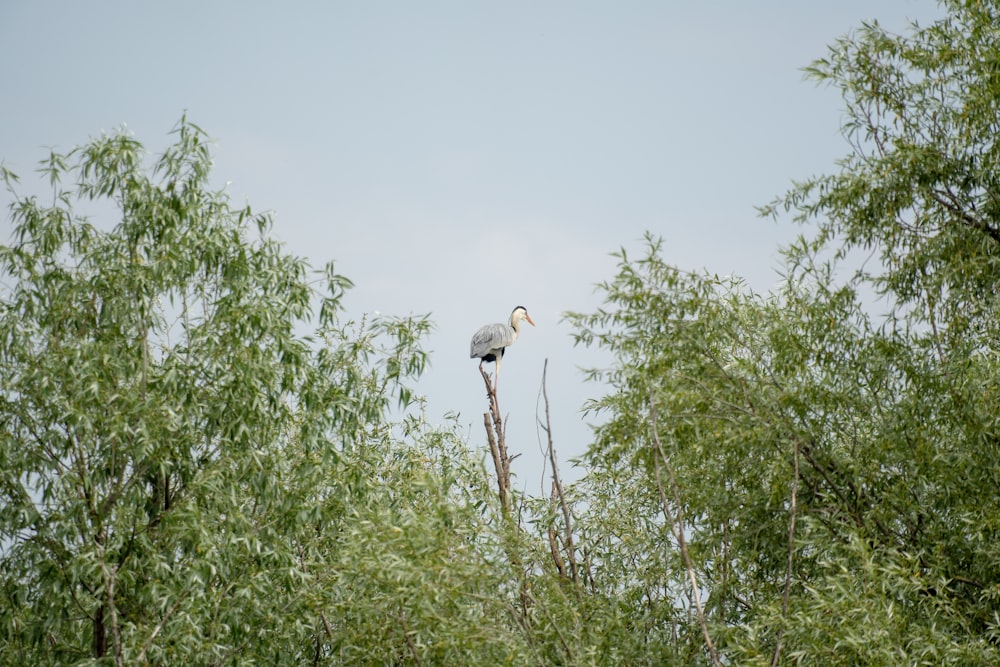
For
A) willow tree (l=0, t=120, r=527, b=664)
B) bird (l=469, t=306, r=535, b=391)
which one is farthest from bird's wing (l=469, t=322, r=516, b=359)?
willow tree (l=0, t=120, r=527, b=664)

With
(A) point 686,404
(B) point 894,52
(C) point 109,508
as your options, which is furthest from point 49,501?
(B) point 894,52

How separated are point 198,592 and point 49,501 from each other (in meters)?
1.36

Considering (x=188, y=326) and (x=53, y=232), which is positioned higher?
(x=53, y=232)

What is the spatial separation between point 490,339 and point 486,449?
372 centimetres

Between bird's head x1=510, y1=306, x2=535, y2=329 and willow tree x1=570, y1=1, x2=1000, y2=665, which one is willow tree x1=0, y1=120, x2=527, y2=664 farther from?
bird's head x1=510, y1=306, x2=535, y2=329

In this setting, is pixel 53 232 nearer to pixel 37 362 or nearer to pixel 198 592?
pixel 37 362

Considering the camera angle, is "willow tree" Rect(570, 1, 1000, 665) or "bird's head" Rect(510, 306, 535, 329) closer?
"willow tree" Rect(570, 1, 1000, 665)

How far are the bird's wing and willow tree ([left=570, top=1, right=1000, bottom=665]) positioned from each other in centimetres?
405

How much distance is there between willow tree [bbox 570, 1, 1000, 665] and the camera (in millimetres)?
7457

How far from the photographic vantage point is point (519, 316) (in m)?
13.3

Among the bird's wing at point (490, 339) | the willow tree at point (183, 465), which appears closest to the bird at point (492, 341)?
the bird's wing at point (490, 339)

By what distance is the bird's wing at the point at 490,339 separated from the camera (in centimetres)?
1242

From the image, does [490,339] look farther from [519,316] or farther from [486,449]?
[486,449]

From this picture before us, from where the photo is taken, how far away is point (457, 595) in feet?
22.5
